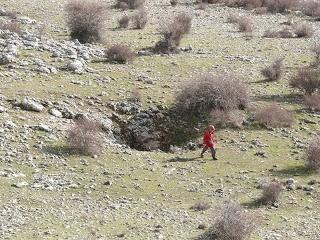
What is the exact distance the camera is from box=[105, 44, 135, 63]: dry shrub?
88.1ft

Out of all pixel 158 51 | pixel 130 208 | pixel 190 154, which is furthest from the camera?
pixel 158 51

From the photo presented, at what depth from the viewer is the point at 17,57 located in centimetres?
2475

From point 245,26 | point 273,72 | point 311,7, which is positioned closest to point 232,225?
point 273,72

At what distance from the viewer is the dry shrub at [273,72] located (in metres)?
26.6

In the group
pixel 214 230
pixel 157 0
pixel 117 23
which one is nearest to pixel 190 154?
pixel 214 230

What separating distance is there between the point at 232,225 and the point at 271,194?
281 cm

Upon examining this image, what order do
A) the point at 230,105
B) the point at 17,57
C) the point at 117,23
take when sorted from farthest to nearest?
the point at 117,23 < the point at 17,57 < the point at 230,105

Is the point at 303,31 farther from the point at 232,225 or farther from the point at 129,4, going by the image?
the point at 232,225

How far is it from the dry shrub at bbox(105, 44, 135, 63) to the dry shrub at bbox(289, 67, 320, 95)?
22.7 ft

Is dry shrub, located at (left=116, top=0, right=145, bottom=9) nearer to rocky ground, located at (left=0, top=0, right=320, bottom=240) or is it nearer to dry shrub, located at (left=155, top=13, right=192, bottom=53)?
dry shrub, located at (left=155, top=13, right=192, bottom=53)

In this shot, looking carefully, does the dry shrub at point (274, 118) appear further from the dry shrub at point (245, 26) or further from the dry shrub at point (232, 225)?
the dry shrub at point (245, 26)

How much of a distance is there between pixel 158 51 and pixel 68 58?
17.0 feet

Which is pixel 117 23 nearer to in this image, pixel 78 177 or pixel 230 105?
pixel 230 105

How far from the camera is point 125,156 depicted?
19.3 metres
